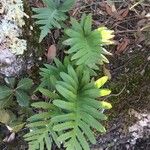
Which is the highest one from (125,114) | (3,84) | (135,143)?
(3,84)

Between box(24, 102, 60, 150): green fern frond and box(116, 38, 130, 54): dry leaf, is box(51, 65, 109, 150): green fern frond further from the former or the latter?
box(116, 38, 130, 54): dry leaf

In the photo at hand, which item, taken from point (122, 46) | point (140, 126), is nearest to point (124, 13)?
point (122, 46)

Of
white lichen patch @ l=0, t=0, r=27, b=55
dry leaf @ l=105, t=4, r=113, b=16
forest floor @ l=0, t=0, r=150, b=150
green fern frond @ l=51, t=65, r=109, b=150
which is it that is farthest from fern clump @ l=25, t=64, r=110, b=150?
dry leaf @ l=105, t=4, r=113, b=16

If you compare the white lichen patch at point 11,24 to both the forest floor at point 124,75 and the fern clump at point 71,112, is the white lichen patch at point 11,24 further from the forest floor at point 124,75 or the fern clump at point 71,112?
the fern clump at point 71,112

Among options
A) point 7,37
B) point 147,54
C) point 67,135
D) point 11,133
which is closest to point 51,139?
point 67,135

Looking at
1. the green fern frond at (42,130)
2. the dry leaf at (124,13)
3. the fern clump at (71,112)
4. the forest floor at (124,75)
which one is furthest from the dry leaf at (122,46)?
the green fern frond at (42,130)

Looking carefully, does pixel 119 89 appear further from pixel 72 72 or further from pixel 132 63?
pixel 72 72
